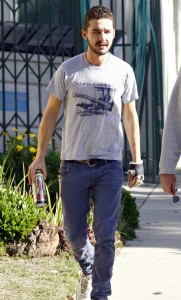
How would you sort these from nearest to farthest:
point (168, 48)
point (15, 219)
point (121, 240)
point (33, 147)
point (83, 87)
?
point (83, 87)
point (15, 219)
point (121, 240)
point (33, 147)
point (168, 48)

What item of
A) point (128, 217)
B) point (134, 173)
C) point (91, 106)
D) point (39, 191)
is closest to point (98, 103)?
point (91, 106)

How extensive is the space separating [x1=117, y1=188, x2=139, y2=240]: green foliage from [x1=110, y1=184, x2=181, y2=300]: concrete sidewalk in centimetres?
9

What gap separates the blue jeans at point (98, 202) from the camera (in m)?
6.22

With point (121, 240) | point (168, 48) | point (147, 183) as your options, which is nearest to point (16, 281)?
point (121, 240)

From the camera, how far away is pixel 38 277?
7297 millimetres

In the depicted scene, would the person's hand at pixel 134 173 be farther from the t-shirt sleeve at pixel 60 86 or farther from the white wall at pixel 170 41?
the white wall at pixel 170 41

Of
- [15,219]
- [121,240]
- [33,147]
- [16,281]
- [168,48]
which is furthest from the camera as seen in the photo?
[168,48]

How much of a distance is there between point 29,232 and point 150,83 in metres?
4.92

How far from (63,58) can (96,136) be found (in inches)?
244

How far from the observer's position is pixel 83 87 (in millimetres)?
6188

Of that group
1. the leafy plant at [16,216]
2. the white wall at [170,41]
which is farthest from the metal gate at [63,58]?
the leafy plant at [16,216]

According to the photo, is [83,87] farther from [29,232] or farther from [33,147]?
[33,147]

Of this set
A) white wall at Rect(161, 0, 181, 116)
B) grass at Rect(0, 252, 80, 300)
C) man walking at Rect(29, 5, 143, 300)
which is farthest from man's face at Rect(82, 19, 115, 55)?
white wall at Rect(161, 0, 181, 116)

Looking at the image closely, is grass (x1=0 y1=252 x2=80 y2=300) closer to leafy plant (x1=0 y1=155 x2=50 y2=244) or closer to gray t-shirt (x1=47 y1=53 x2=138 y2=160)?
leafy plant (x1=0 y1=155 x2=50 y2=244)
